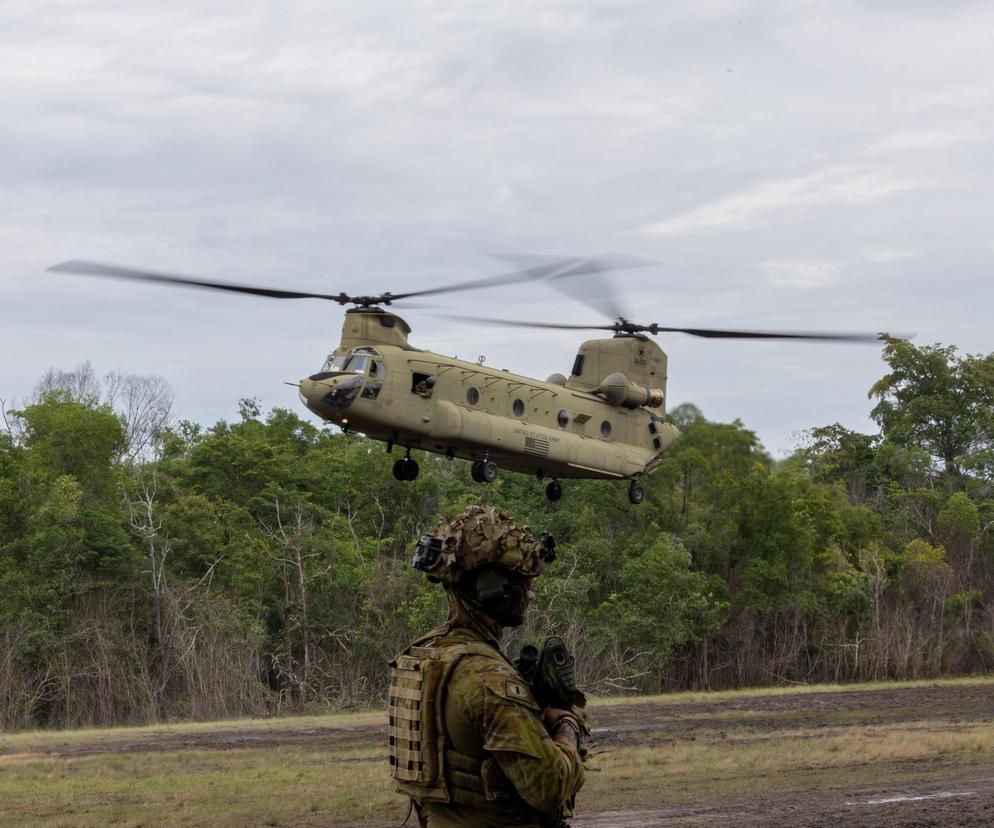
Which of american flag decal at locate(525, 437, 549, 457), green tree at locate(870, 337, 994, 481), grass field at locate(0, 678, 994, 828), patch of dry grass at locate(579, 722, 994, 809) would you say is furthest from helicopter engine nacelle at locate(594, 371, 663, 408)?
green tree at locate(870, 337, 994, 481)

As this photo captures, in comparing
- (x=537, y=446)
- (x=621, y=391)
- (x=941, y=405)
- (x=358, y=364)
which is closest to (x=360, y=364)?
(x=358, y=364)

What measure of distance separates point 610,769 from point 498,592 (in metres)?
15.0

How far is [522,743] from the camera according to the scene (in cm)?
456

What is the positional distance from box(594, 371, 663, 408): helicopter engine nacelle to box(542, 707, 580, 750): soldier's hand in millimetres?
26650

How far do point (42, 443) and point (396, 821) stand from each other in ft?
142

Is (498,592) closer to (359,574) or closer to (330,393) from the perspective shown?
(330,393)

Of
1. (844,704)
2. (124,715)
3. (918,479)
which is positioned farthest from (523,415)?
(918,479)

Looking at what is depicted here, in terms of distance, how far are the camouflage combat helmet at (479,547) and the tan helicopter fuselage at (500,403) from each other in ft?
66.9

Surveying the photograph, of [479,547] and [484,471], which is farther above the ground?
[484,471]

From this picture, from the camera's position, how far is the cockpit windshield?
84.8 feet

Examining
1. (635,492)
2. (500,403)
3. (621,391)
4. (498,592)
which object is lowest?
(498,592)

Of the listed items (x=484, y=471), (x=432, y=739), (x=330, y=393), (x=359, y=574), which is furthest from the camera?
(x=359, y=574)

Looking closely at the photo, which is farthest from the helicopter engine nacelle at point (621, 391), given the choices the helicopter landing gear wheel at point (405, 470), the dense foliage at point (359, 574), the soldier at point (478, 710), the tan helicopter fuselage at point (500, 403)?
the soldier at point (478, 710)

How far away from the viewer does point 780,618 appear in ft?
180
